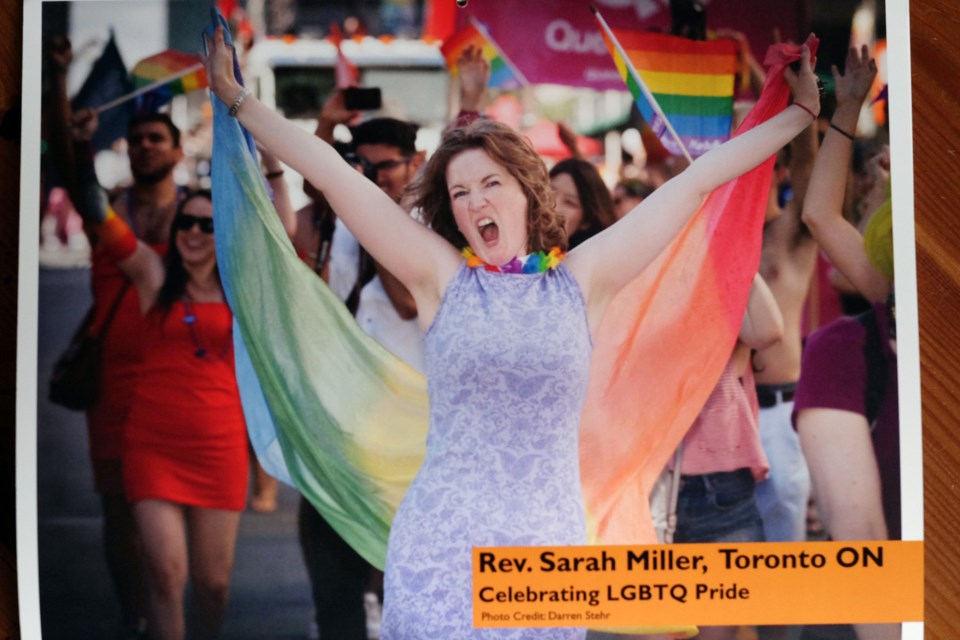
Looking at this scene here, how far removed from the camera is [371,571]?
61.0 inches

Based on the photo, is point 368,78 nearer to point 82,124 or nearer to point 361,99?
point 361,99

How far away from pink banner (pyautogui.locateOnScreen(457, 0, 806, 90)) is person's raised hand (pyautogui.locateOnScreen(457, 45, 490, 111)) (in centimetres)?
5

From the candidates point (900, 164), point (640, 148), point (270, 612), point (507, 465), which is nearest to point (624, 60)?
point (640, 148)

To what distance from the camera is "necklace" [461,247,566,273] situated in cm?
148

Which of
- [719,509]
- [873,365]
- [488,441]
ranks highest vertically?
[873,365]

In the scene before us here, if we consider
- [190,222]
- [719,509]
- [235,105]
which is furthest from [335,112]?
[719,509]

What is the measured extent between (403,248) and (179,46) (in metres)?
0.48

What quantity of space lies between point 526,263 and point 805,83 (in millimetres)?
531

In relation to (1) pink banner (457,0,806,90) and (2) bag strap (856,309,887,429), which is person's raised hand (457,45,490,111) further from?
(2) bag strap (856,309,887,429)

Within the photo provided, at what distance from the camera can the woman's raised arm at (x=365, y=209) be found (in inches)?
58.1

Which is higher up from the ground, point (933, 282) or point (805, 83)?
point (805, 83)

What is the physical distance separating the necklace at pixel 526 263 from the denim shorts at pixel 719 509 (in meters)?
0.41

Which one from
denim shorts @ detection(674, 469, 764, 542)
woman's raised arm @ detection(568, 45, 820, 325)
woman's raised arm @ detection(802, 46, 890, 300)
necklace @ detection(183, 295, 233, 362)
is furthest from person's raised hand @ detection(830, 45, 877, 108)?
necklace @ detection(183, 295, 233, 362)

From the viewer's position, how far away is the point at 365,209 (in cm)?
147
